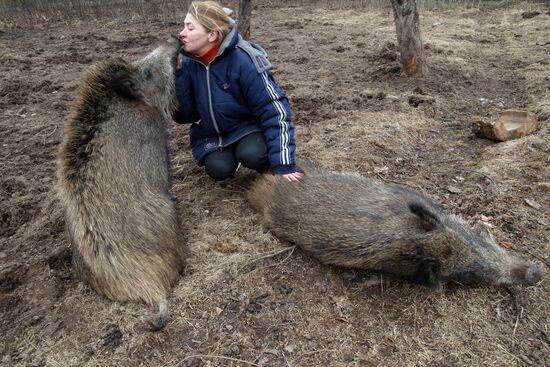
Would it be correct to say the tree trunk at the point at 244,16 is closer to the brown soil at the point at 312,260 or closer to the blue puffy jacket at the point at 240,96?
the brown soil at the point at 312,260

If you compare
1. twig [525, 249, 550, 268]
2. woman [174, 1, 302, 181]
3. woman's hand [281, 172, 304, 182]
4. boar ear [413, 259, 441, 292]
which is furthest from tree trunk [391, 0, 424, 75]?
boar ear [413, 259, 441, 292]

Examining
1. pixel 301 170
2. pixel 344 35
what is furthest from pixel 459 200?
pixel 344 35

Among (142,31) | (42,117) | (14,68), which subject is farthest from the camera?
(142,31)

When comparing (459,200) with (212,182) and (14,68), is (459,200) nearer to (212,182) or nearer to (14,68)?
(212,182)

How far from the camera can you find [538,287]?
2623 millimetres

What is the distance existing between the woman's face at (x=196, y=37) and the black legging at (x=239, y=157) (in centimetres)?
79

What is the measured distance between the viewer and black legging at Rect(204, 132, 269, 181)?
3.37 m

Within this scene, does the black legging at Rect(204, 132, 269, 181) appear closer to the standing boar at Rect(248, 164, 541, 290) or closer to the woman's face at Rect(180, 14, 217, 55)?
the standing boar at Rect(248, 164, 541, 290)

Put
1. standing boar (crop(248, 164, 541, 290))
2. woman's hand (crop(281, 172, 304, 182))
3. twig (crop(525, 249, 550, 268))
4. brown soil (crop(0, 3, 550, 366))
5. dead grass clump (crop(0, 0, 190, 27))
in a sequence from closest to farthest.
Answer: brown soil (crop(0, 3, 550, 366)), standing boar (crop(248, 164, 541, 290)), twig (crop(525, 249, 550, 268)), woman's hand (crop(281, 172, 304, 182)), dead grass clump (crop(0, 0, 190, 27))

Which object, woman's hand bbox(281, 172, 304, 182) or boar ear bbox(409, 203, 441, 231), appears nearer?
boar ear bbox(409, 203, 441, 231)

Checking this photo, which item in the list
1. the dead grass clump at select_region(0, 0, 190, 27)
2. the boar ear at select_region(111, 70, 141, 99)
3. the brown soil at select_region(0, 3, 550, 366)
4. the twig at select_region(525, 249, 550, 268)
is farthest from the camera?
the dead grass clump at select_region(0, 0, 190, 27)

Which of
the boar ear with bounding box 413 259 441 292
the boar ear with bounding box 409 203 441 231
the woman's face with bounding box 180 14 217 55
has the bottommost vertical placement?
the boar ear with bounding box 413 259 441 292

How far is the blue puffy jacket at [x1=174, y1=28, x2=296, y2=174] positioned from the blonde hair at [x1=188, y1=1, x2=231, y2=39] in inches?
3.5

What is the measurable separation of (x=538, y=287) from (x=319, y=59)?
5.22 metres
